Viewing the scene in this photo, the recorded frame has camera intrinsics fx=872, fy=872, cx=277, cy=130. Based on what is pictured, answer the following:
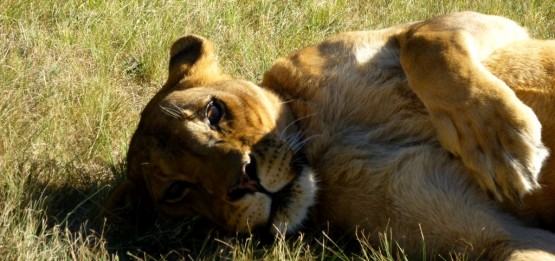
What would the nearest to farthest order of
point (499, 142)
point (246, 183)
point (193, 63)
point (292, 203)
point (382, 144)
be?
point (499, 142) → point (246, 183) → point (292, 203) → point (382, 144) → point (193, 63)

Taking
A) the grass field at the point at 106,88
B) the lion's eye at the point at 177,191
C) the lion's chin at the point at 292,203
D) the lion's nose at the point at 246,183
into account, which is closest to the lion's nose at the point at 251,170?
the lion's nose at the point at 246,183

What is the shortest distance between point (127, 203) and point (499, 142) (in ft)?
5.72

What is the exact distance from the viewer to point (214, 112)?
12.4 ft

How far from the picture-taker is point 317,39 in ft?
21.3

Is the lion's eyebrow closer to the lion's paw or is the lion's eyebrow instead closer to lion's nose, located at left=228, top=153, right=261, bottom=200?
lion's nose, located at left=228, top=153, right=261, bottom=200

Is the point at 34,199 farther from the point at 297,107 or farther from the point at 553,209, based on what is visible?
the point at 553,209

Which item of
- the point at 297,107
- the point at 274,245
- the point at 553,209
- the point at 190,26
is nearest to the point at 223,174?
the point at 274,245

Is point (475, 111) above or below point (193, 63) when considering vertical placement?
above

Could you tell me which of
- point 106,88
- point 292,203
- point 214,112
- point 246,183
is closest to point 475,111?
point 292,203

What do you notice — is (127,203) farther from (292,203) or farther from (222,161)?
(292,203)

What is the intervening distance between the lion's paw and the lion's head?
660mm

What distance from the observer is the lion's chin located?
11.7 ft

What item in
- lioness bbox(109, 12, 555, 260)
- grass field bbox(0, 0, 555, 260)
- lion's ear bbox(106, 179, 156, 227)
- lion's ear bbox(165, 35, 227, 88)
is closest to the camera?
lioness bbox(109, 12, 555, 260)

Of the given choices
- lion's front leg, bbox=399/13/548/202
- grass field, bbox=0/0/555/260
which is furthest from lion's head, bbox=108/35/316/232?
lion's front leg, bbox=399/13/548/202
